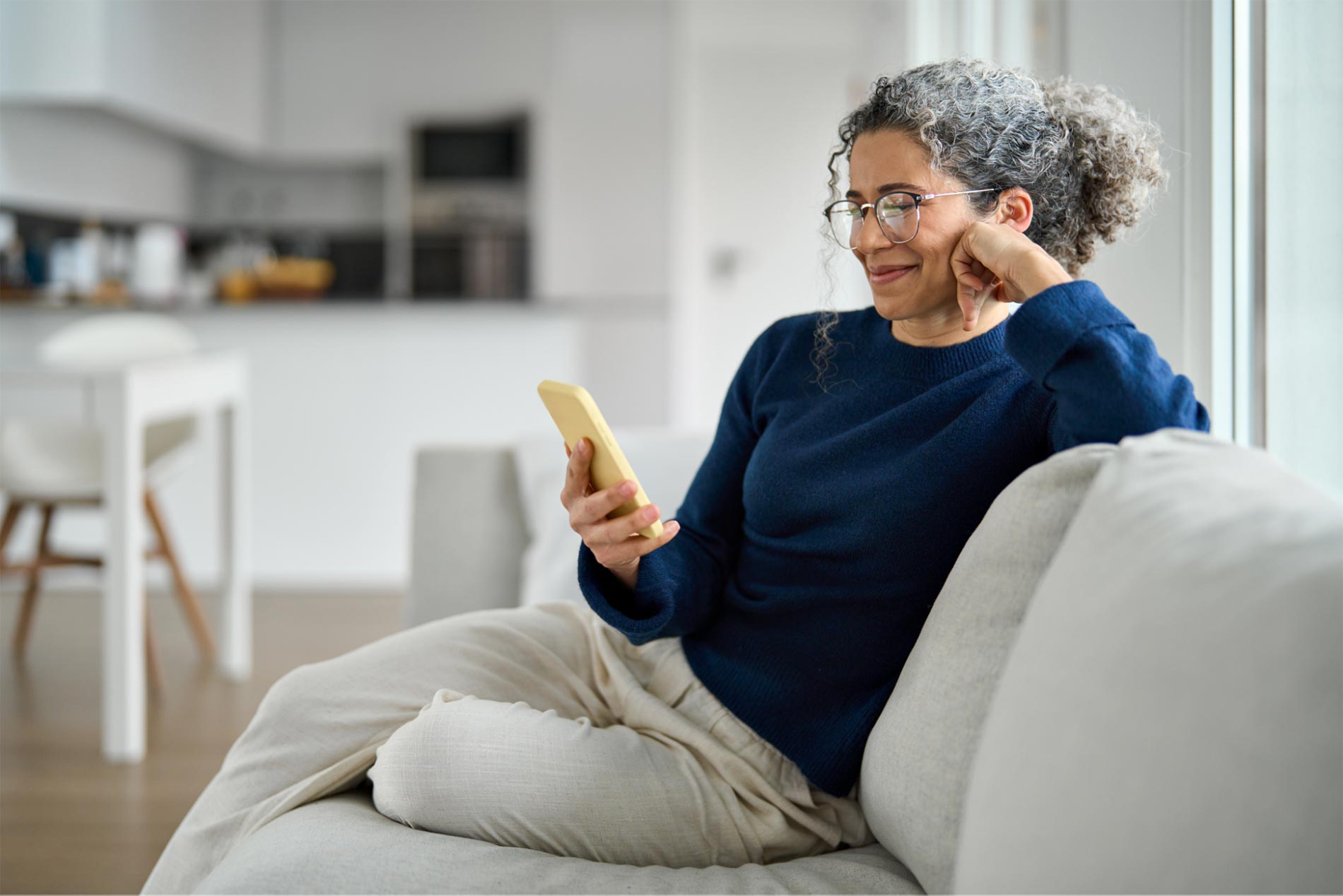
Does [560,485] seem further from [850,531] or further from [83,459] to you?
[83,459]

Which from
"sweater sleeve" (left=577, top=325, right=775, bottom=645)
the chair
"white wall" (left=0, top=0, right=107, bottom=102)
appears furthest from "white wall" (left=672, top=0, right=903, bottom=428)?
"sweater sleeve" (left=577, top=325, right=775, bottom=645)

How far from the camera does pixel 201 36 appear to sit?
5.21m

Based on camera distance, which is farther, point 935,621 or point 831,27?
point 831,27

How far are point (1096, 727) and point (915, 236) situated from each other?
2.08 ft

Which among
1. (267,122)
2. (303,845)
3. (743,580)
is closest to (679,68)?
(267,122)

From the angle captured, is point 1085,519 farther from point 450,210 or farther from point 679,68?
point 450,210

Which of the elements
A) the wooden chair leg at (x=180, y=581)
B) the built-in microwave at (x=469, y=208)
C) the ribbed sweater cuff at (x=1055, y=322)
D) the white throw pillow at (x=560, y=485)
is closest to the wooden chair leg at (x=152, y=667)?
the wooden chair leg at (x=180, y=581)

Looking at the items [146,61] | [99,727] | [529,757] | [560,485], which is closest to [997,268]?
[529,757]

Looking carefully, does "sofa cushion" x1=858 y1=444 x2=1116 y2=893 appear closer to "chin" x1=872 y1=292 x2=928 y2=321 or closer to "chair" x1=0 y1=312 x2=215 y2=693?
"chin" x1=872 y1=292 x2=928 y2=321

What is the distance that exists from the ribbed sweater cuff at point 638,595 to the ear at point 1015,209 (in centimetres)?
53

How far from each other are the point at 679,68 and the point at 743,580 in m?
4.95

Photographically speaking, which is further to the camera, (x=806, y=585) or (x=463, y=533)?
(x=463, y=533)

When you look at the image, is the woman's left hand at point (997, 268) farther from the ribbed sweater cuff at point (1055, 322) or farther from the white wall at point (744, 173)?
the white wall at point (744, 173)

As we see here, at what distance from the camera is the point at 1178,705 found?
2.25 ft
